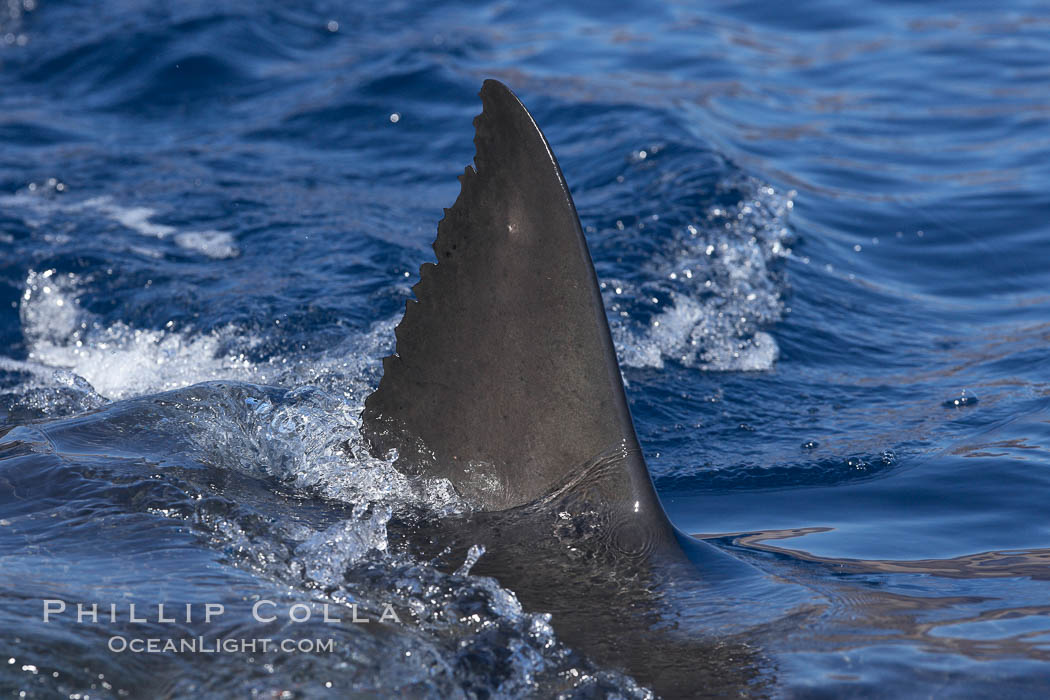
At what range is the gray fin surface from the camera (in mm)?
3016

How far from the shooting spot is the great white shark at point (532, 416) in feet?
9.81

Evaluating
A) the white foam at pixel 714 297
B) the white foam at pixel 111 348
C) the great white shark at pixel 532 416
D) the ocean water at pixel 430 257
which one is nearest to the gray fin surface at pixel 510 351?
the great white shark at pixel 532 416

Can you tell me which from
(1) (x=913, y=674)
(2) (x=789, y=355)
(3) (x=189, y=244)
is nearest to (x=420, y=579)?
(1) (x=913, y=674)

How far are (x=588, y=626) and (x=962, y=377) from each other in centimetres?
339

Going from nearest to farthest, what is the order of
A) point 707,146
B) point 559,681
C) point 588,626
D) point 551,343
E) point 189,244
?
point 559,681 < point 588,626 < point 551,343 < point 189,244 < point 707,146

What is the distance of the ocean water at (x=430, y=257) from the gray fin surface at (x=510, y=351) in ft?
0.62

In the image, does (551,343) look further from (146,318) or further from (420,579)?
(146,318)

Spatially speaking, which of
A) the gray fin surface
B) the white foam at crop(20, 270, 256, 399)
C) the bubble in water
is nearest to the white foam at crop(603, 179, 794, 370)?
the bubble in water

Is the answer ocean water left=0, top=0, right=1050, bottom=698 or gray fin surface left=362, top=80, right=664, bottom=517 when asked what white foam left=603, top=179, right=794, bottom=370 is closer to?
ocean water left=0, top=0, right=1050, bottom=698

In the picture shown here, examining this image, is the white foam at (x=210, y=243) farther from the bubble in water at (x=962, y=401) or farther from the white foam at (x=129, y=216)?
the bubble in water at (x=962, y=401)

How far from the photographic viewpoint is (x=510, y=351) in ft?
10.2

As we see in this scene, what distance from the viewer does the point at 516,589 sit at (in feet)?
9.55

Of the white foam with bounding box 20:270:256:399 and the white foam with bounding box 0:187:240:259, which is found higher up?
the white foam with bounding box 0:187:240:259

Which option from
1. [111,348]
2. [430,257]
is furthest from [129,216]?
[430,257]
